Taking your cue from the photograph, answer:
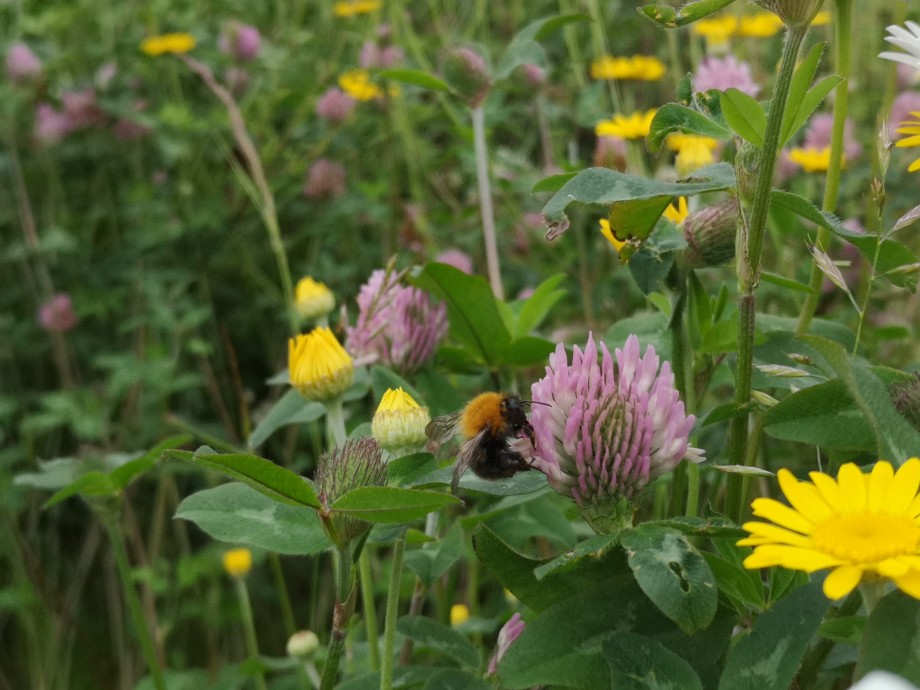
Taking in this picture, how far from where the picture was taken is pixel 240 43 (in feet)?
7.06

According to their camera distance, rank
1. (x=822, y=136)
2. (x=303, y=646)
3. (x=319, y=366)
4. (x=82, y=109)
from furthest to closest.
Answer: (x=82, y=109), (x=822, y=136), (x=303, y=646), (x=319, y=366)

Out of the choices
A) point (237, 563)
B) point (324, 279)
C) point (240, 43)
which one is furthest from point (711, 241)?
point (240, 43)

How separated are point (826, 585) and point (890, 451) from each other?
0.11 m

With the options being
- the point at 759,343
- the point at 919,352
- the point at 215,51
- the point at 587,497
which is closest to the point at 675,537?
the point at 587,497

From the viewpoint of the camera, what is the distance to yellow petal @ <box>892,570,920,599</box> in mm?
411

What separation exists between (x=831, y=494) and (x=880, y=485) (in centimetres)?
2

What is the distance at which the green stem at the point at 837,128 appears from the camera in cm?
69

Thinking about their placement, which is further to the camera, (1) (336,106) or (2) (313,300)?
(1) (336,106)

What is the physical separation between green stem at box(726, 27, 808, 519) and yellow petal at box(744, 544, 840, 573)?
21cm

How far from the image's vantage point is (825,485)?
18.9 inches

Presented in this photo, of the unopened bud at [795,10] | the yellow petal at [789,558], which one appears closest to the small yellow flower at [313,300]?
the unopened bud at [795,10]

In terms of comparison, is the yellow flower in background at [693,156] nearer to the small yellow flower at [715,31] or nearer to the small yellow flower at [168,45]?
the small yellow flower at [715,31]

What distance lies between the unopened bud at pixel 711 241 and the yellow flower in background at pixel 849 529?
27 centimetres

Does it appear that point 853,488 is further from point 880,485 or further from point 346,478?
point 346,478
